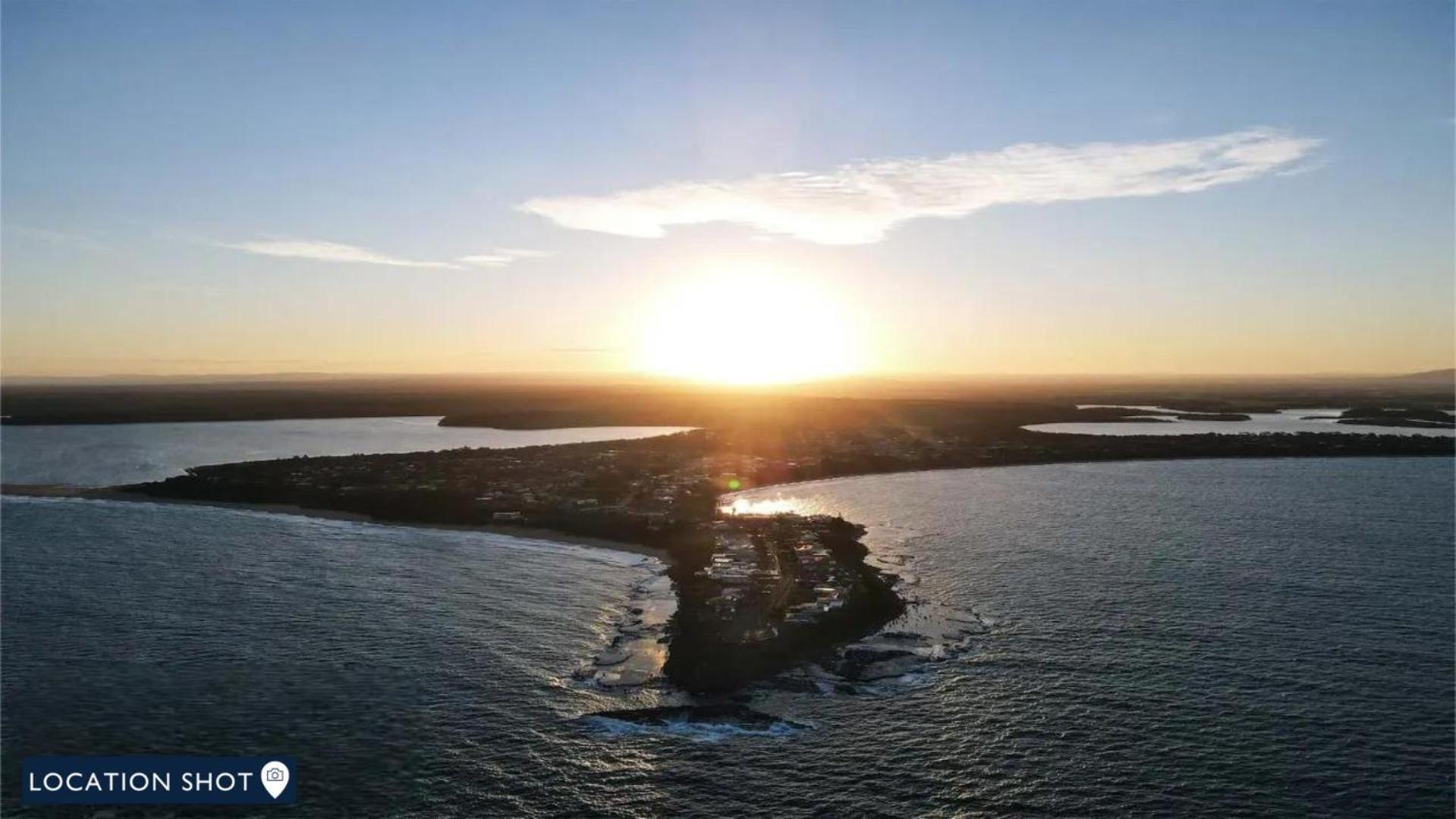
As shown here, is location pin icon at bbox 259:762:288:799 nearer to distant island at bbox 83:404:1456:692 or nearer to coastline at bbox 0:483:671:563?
distant island at bbox 83:404:1456:692

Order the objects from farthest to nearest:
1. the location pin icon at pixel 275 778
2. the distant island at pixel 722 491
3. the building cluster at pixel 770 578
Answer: the building cluster at pixel 770 578 → the distant island at pixel 722 491 → the location pin icon at pixel 275 778

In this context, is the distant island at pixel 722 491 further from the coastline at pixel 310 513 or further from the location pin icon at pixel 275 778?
the location pin icon at pixel 275 778

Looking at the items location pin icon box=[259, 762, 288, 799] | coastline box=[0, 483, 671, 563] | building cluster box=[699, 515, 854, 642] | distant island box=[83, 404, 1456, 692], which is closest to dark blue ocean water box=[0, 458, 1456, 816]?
location pin icon box=[259, 762, 288, 799]

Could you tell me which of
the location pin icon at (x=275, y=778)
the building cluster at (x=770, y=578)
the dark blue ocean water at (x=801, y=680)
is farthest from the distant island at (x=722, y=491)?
the location pin icon at (x=275, y=778)

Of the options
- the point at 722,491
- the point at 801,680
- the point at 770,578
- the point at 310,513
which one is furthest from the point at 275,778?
the point at 722,491

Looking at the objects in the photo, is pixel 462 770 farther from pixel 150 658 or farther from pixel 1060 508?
pixel 1060 508
